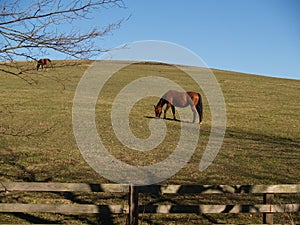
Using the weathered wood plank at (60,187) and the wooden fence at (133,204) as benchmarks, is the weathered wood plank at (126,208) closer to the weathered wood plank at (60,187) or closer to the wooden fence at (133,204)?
the wooden fence at (133,204)

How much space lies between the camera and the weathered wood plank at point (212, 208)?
6.64 meters

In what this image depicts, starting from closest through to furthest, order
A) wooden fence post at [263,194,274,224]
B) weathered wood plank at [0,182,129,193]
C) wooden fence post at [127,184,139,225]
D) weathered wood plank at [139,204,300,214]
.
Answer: wooden fence post at [127,184,139,225]
weathered wood plank at [0,182,129,193]
weathered wood plank at [139,204,300,214]
wooden fence post at [263,194,274,224]

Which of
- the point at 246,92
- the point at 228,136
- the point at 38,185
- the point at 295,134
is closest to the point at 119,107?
the point at 228,136

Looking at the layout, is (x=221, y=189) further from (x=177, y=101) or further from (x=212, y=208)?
(x=177, y=101)

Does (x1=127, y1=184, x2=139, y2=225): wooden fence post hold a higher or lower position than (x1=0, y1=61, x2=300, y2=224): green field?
lower

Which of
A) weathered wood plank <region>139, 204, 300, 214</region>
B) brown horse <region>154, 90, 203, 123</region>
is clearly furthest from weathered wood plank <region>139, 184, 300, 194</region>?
brown horse <region>154, 90, 203, 123</region>

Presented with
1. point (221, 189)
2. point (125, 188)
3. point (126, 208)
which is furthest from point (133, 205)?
point (221, 189)

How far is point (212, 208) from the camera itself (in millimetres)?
6844

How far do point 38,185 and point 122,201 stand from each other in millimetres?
3349

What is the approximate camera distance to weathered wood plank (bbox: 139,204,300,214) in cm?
664

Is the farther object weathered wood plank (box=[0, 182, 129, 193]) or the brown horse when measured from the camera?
the brown horse

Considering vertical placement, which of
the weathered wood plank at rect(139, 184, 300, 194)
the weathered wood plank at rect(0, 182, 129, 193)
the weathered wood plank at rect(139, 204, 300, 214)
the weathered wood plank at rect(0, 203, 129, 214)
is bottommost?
the weathered wood plank at rect(0, 203, 129, 214)

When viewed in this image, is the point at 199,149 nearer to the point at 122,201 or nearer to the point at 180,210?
the point at 122,201

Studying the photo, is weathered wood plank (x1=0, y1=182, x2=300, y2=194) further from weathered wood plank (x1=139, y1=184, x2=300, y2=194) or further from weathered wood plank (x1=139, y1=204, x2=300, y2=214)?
weathered wood plank (x1=139, y1=204, x2=300, y2=214)
